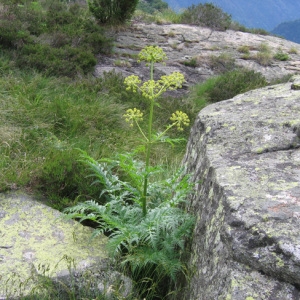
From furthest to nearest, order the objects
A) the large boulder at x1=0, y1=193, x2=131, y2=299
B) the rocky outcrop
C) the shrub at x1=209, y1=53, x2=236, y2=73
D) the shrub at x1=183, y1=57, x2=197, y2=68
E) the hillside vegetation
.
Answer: the shrub at x1=209, y1=53, x2=236, y2=73
the shrub at x1=183, y1=57, x2=197, y2=68
the rocky outcrop
the hillside vegetation
the large boulder at x1=0, y1=193, x2=131, y2=299

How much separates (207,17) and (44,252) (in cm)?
1134

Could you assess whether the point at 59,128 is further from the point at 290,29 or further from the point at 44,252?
the point at 290,29

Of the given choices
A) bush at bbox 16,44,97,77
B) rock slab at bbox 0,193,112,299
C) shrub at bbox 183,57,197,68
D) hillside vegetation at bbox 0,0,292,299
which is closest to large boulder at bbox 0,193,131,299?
rock slab at bbox 0,193,112,299

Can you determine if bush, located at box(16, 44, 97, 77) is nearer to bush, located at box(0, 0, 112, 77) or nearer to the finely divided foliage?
bush, located at box(0, 0, 112, 77)

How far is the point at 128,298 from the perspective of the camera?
244cm

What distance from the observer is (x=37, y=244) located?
3082 mm

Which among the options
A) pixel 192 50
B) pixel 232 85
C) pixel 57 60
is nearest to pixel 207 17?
pixel 192 50

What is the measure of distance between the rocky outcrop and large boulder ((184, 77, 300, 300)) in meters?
5.69

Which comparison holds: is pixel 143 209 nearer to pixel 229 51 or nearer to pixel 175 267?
pixel 175 267

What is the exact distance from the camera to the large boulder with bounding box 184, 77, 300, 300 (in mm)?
1784

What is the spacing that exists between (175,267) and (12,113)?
3.56 metres

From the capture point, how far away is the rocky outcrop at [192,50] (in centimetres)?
920

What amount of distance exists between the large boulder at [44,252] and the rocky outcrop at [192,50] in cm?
532

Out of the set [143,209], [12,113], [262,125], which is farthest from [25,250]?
[12,113]
